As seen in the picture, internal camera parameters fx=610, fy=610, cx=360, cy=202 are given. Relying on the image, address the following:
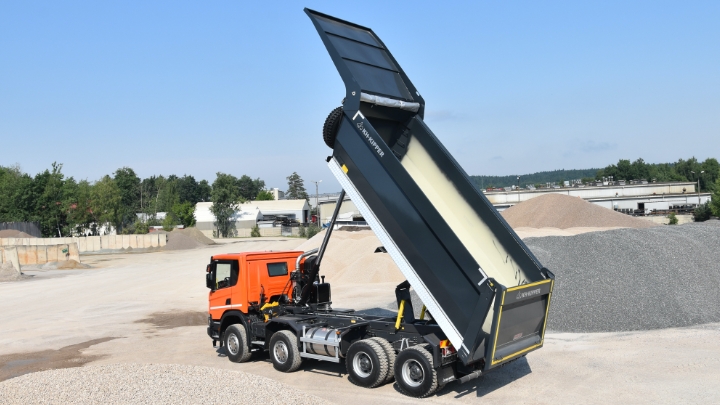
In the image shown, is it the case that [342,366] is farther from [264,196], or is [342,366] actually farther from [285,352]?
[264,196]

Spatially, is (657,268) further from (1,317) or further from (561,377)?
(1,317)

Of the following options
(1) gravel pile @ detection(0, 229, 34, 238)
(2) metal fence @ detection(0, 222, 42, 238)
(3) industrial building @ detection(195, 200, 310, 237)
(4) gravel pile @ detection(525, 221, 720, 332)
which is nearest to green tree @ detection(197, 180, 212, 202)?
(3) industrial building @ detection(195, 200, 310, 237)

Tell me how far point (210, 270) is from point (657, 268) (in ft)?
41.3

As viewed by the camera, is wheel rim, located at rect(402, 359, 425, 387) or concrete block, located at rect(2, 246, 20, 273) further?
concrete block, located at rect(2, 246, 20, 273)

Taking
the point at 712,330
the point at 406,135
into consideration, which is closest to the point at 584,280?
the point at 712,330

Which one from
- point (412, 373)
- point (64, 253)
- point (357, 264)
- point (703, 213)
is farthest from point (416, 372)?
point (703, 213)

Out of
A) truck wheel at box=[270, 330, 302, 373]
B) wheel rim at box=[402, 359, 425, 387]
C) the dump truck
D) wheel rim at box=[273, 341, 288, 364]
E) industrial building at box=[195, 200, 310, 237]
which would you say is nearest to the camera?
the dump truck

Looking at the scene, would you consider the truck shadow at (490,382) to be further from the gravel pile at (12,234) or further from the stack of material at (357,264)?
the gravel pile at (12,234)

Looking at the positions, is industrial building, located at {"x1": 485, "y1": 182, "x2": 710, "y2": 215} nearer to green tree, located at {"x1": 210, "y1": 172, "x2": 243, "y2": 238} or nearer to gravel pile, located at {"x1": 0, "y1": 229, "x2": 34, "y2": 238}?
green tree, located at {"x1": 210, "y1": 172, "x2": 243, "y2": 238}

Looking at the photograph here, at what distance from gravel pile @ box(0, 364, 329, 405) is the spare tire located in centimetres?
443

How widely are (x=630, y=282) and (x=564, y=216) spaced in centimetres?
2993

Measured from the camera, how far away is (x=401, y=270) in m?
10.3

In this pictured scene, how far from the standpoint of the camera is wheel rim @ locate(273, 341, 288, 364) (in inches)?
487

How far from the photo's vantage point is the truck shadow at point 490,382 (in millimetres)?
10578
